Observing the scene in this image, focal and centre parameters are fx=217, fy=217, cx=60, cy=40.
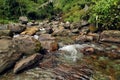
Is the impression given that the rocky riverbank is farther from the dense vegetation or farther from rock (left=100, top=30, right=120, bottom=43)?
the dense vegetation

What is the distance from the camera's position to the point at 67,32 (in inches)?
947

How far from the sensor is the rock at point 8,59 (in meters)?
12.8

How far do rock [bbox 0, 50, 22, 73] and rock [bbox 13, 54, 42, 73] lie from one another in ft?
1.31

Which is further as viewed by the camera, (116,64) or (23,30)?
(23,30)

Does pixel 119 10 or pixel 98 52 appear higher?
pixel 119 10

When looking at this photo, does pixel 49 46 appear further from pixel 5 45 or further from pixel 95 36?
pixel 95 36

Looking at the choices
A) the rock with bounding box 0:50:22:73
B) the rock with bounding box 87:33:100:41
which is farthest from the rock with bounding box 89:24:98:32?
the rock with bounding box 0:50:22:73

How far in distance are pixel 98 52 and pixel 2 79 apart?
7.52m

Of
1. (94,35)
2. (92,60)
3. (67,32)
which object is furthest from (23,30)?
(92,60)

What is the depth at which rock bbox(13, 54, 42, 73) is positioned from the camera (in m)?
12.8

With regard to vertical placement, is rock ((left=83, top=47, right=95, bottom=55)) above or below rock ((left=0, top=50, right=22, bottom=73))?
below

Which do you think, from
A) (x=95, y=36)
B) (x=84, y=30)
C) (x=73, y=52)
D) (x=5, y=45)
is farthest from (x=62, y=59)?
(x=84, y=30)

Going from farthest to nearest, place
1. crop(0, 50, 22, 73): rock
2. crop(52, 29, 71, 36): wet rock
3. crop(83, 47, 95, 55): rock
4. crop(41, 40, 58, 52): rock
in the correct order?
crop(52, 29, 71, 36): wet rock → crop(41, 40, 58, 52): rock → crop(83, 47, 95, 55): rock → crop(0, 50, 22, 73): rock

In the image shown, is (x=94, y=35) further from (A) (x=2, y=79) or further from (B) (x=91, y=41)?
(A) (x=2, y=79)
